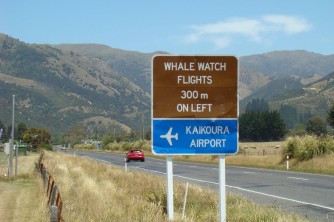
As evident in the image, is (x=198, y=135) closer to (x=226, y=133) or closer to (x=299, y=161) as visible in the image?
(x=226, y=133)

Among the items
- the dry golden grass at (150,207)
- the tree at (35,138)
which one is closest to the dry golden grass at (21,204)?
the dry golden grass at (150,207)

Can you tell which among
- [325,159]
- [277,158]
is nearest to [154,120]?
[325,159]

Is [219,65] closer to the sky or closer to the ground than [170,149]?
closer to the sky

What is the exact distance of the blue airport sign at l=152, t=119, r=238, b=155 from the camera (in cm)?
870

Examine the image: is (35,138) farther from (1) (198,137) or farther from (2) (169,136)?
(1) (198,137)

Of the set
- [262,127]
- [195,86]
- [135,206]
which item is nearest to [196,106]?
[195,86]

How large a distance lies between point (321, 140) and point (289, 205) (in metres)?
21.1

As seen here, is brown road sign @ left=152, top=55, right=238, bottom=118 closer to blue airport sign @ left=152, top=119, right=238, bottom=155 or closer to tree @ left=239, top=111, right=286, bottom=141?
blue airport sign @ left=152, top=119, right=238, bottom=155

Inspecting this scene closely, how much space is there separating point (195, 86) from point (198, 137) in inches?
32.3

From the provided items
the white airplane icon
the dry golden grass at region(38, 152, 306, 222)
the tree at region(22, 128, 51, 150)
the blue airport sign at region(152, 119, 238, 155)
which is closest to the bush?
the dry golden grass at region(38, 152, 306, 222)

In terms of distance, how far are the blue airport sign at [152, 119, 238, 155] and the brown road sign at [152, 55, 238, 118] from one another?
0.12 meters

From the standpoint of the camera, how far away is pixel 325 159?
3316cm

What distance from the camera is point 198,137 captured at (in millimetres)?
8758

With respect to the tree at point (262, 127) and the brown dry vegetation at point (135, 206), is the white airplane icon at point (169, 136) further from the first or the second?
the tree at point (262, 127)
